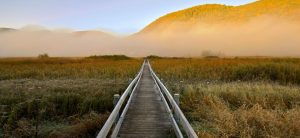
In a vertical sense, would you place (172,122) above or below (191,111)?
above

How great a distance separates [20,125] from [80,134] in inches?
123

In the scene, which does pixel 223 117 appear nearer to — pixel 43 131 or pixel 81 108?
pixel 43 131

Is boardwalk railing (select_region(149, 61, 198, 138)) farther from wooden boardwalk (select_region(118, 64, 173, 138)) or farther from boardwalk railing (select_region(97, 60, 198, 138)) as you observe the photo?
wooden boardwalk (select_region(118, 64, 173, 138))

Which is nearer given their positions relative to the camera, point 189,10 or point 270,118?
point 270,118

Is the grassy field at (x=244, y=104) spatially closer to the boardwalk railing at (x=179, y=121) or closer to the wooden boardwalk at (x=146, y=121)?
the boardwalk railing at (x=179, y=121)

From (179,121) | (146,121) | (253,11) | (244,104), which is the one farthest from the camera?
(253,11)

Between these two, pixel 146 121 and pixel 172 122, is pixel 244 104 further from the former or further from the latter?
pixel 146 121

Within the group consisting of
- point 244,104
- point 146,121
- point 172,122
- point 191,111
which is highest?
point 244,104

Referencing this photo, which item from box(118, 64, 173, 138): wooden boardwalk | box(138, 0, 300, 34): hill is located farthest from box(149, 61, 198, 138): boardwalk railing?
box(138, 0, 300, 34): hill

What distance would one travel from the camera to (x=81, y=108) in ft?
49.0

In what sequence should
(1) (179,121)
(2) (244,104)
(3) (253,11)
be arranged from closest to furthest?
(1) (179,121), (2) (244,104), (3) (253,11)

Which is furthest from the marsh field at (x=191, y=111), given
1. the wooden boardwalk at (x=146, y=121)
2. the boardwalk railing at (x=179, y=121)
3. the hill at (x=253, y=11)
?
the hill at (x=253, y=11)

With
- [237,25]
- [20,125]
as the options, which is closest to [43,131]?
[20,125]

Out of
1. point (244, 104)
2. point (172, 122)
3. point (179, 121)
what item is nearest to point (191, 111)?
point (244, 104)
